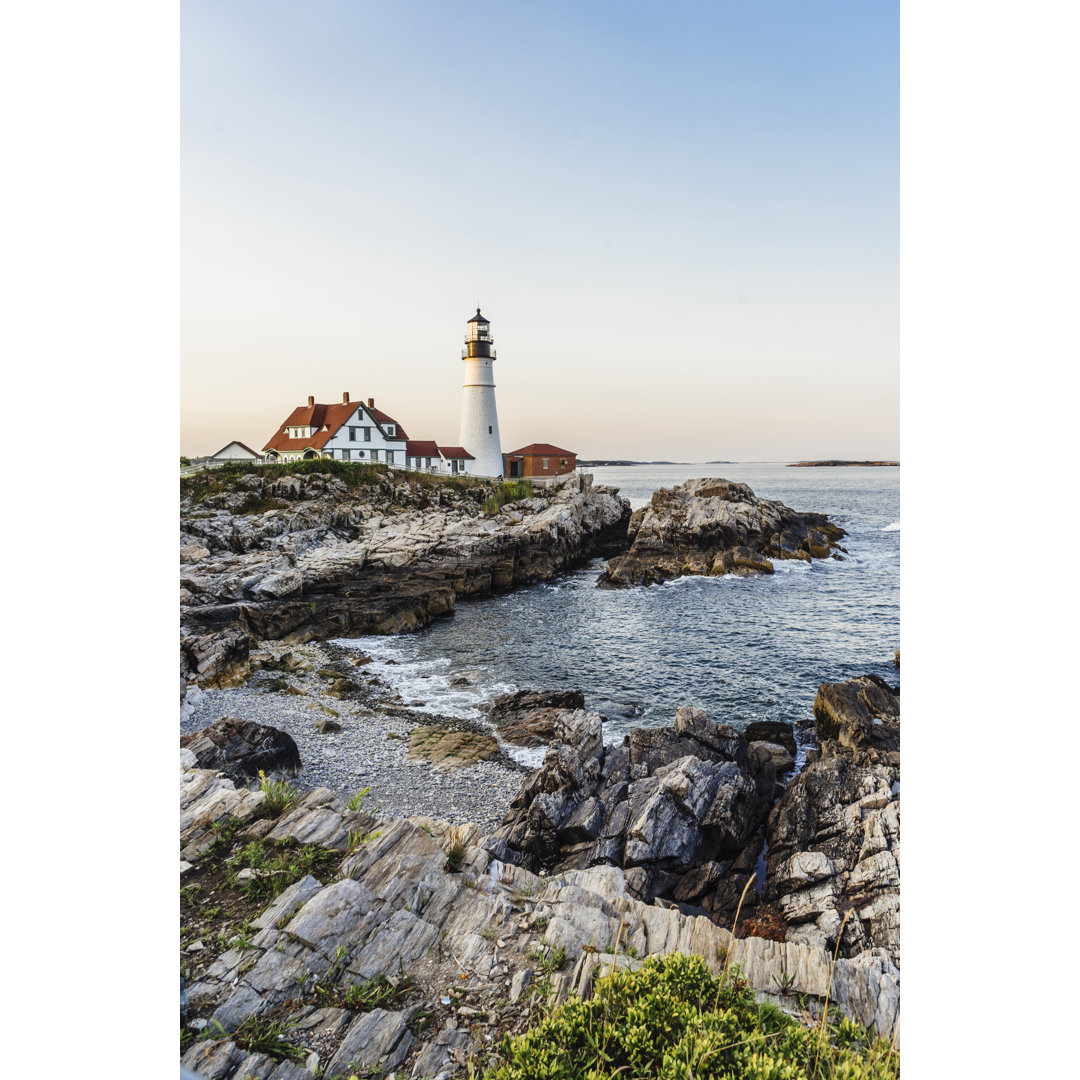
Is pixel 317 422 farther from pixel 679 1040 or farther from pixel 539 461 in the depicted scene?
pixel 679 1040

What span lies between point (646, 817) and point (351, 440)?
168ft

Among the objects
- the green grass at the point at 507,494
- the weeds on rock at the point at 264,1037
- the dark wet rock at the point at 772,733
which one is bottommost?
the dark wet rock at the point at 772,733

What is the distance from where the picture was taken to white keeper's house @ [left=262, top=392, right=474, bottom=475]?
54.2 meters

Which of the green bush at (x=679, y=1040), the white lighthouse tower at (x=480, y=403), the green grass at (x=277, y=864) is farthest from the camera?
the white lighthouse tower at (x=480, y=403)

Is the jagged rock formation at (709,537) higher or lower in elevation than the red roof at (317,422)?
lower

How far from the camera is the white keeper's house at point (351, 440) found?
54250 millimetres

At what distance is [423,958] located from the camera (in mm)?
4688

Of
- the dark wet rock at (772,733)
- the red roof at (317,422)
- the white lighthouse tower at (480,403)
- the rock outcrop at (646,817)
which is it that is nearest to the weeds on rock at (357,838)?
the rock outcrop at (646,817)

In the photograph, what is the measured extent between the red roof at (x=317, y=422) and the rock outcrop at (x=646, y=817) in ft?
159

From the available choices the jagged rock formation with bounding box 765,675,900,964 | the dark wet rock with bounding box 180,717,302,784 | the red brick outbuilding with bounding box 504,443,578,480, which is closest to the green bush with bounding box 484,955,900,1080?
the jagged rock formation with bounding box 765,675,900,964

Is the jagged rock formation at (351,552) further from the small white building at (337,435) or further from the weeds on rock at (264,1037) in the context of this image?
the weeds on rock at (264,1037)
